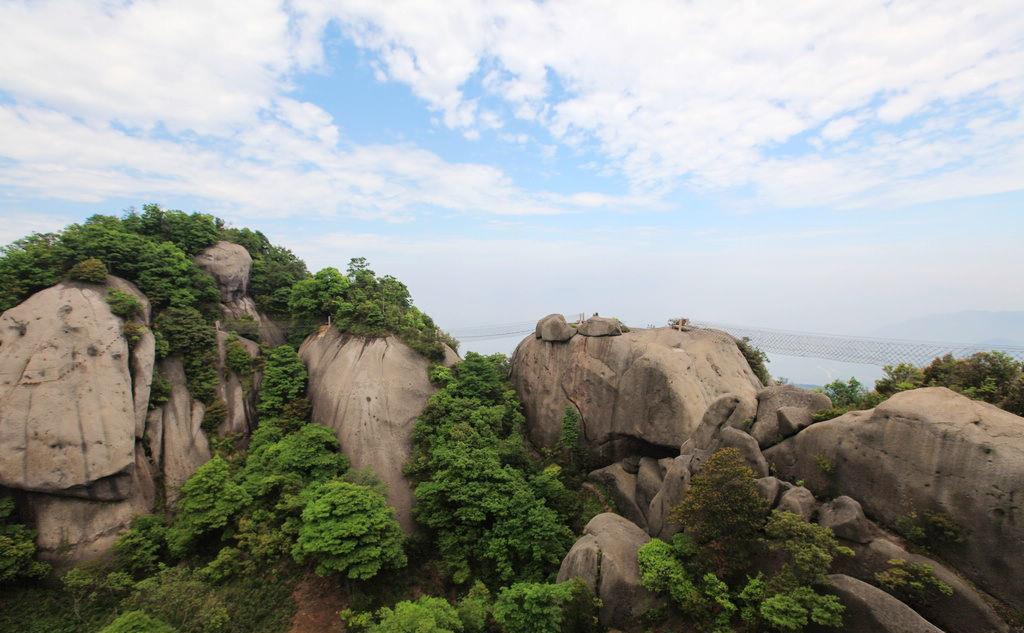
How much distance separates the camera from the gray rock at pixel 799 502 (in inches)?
492

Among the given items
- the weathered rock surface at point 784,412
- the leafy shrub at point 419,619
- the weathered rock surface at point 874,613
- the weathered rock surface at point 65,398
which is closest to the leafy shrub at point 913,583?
the weathered rock surface at point 874,613

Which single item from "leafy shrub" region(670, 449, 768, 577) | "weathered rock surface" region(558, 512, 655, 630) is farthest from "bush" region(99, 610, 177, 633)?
"leafy shrub" region(670, 449, 768, 577)

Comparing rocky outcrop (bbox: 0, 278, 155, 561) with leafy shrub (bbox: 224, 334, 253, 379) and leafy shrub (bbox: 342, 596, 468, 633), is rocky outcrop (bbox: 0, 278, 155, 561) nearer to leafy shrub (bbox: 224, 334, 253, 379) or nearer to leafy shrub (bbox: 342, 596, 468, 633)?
leafy shrub (bbox: 224, 334, 253, 379)

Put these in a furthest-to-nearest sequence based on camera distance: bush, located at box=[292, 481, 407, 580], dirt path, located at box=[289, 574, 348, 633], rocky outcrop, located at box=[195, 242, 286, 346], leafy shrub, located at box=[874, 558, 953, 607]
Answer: rocky outcrop, located at box=[195, 242, 286, 346] → dirt path, located at box=[289, 574, 348, 633] → bush, located at box=[292, 481, 407, 580] → leafy shrub, located at box=[874, 558, 953, 607]

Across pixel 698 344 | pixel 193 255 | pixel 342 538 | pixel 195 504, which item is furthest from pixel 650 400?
pixel 193 255

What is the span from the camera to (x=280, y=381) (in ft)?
75.4

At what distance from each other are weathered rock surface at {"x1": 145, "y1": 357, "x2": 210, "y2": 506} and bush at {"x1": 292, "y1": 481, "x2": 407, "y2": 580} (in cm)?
790

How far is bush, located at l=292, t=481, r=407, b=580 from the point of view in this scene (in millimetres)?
15094

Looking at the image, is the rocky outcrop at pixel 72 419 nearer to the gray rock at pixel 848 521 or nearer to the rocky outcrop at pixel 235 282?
the rocky outcrop at pixel 235 282

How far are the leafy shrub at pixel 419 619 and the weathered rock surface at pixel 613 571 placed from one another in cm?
417

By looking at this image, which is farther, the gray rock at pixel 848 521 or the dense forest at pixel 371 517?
the dense forest at pixel 371 517

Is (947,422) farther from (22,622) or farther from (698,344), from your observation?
(22,622)

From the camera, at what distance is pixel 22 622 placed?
48.0 ft

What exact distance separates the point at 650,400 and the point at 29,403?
2560cm
